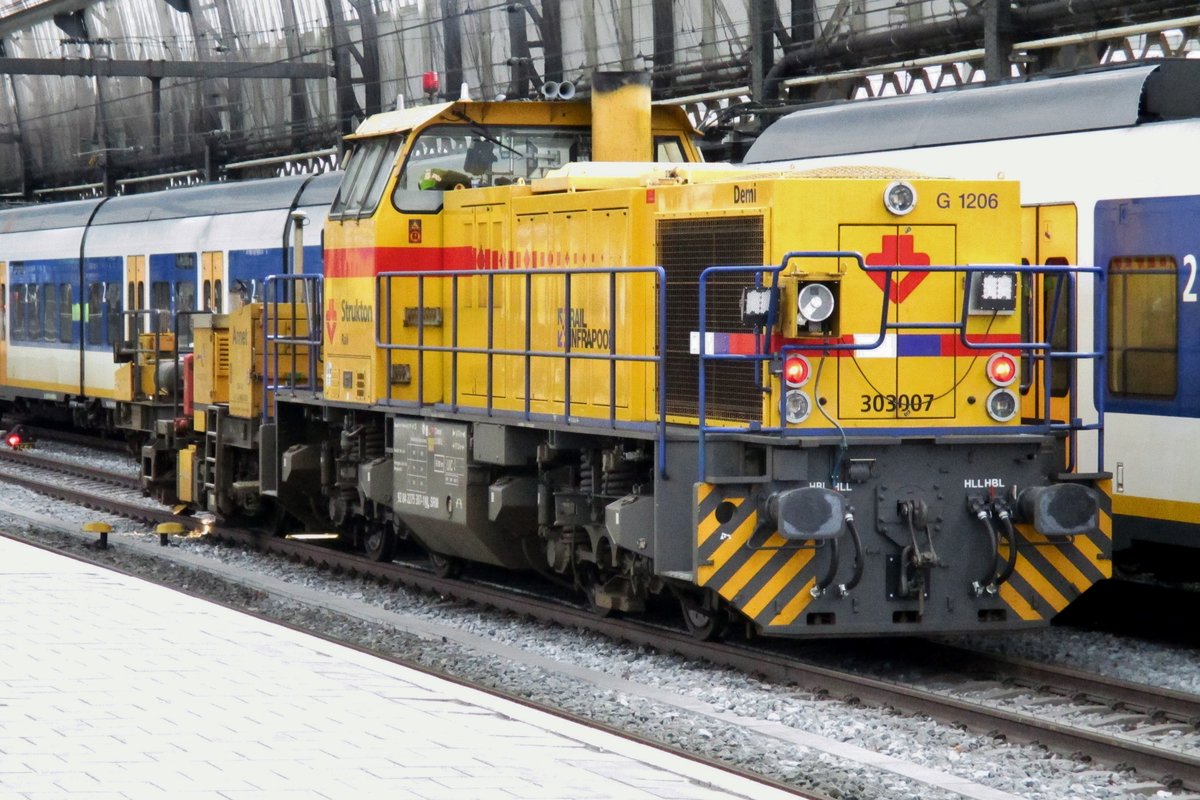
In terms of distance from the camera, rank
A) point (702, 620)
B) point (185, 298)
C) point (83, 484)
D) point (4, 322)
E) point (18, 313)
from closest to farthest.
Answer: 1. point (702, 620)
2. point (83, 484)
3. point (185, 298)
4. point (18, 313)
5. point (4, 322)

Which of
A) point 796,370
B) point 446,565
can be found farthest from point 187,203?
point 796,370

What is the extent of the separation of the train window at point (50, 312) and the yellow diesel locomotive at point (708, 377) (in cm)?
1628

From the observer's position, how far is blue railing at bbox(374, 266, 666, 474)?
30.7ft

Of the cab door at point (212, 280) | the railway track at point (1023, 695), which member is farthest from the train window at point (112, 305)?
the railway track at point (1023, 695)

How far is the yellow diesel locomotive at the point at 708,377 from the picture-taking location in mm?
8961

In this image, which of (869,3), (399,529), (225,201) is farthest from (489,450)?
(225,201)

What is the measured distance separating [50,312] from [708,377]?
66.5 ft

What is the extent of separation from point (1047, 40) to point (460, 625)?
8.52m

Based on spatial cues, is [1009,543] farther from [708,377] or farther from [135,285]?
[135,285]

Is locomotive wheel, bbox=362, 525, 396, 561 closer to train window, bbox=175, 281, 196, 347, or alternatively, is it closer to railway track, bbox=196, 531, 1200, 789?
railway track, bbox=196, 531, 1200, 789

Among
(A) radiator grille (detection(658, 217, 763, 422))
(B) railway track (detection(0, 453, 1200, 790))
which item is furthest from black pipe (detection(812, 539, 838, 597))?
(A) radiator grille (detection(658, 217, 763, 422))

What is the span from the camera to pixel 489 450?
1092cm

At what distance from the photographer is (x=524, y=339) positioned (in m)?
10.8

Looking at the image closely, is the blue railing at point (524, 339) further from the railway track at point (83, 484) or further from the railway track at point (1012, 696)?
the railway track at point (83, 484)
